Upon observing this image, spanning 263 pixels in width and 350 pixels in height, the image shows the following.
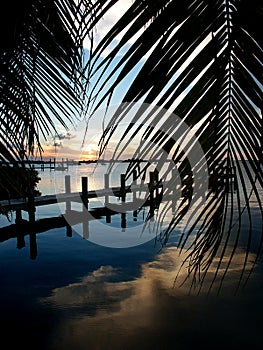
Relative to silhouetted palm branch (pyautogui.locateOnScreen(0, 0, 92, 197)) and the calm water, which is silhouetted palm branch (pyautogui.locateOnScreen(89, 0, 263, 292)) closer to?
silhouetted palm branch (pyautogui.locateOnScreen(0, 0, 92, 197))

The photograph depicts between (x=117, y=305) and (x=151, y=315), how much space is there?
927 millimetres

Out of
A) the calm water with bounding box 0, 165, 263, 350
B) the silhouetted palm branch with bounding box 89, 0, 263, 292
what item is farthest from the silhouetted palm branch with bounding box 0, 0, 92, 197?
the calm water with bounding box 0, 165, 263, 350

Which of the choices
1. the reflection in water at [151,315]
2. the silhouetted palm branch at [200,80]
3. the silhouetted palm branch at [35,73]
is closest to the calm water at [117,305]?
the reflection in water at [151,315]

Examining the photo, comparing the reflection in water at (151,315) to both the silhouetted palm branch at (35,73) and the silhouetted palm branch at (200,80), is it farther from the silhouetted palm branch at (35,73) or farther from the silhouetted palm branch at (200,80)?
the silhouetted palm branch at (200,80)

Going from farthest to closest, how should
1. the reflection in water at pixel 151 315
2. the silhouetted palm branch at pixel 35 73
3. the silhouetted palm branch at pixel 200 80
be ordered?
1. the reflection in water at pixel 151 315
2. the silhouetted palm branch at pixel 35 73
3. the silhouetted palm branch at pixel 200 80

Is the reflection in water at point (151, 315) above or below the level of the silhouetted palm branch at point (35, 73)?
below

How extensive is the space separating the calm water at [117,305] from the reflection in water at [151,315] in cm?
2

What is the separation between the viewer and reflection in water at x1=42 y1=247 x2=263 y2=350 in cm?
620

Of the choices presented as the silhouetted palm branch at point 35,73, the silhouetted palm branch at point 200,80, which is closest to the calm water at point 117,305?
the silhouetted palm branch at point 35,73

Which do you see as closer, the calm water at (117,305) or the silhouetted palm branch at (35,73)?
the silhouetted palm branch at (35,73)

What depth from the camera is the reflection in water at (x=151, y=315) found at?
6199 millimetres

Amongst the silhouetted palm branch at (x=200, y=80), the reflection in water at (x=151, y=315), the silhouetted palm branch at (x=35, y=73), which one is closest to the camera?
the silhouetted palm branch at (x=200, y=80)

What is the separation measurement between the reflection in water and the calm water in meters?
0.02

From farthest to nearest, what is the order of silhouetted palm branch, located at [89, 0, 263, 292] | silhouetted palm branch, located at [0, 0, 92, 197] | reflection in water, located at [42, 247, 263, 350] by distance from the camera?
1. reflection in water, located at [42, 247, 263, 350]
2. silhouetted palm branch, located at [0, 0, 92, 197]
3. silhouetted palm branch, located at [89, 0, 263, 292]
